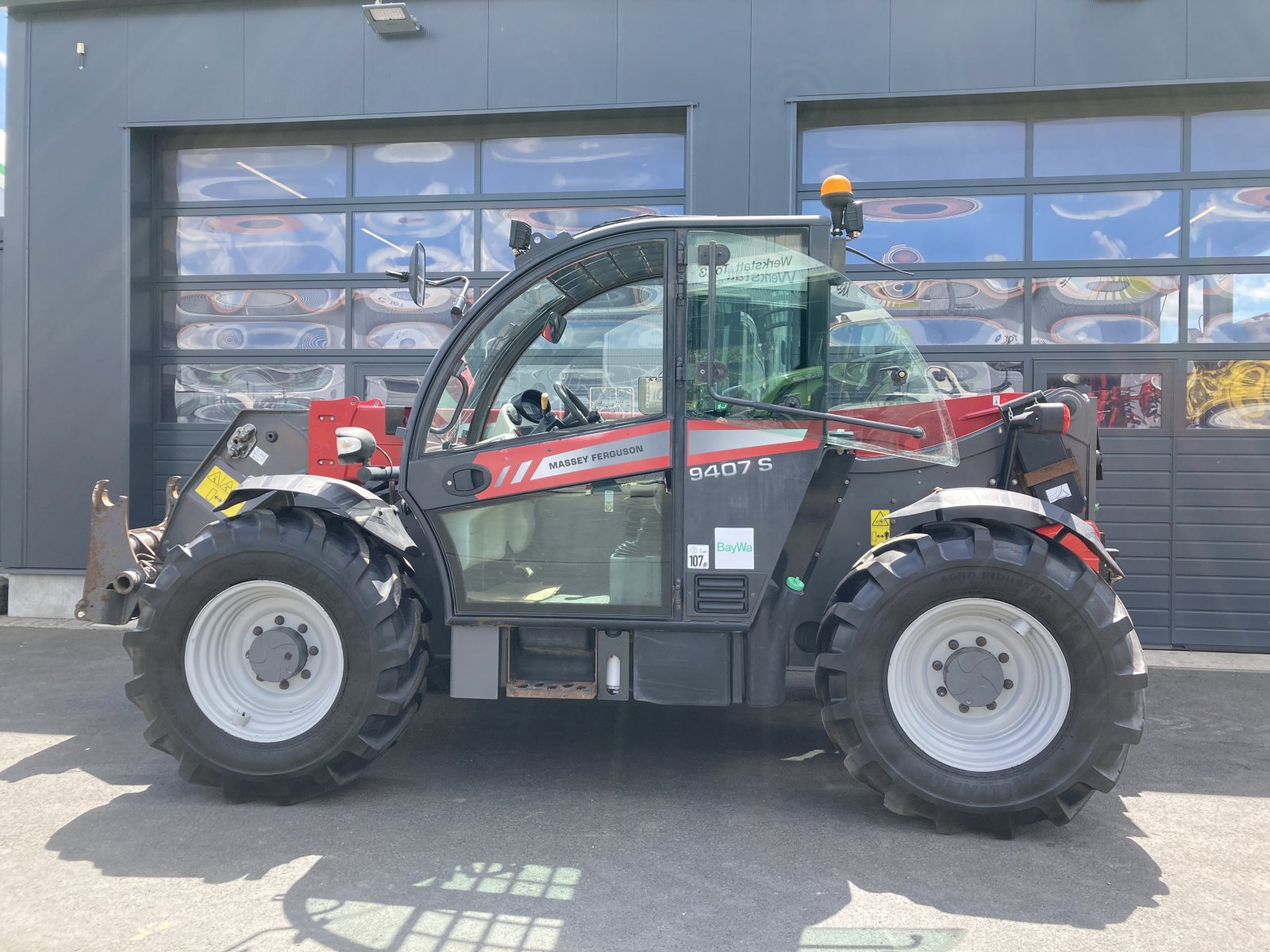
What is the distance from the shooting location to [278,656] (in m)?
4.05

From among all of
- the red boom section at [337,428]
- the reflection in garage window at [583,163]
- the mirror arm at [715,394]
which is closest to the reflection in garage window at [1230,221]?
the reflection in garage window at [583,163]

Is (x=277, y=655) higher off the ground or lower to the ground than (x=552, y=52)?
lower

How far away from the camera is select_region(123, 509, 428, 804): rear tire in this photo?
12.9 ft

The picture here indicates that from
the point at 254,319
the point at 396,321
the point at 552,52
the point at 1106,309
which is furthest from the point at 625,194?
the point at 1106,309

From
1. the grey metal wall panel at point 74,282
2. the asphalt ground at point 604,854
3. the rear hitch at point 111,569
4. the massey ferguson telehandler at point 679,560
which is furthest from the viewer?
the grey metal wall panel at point 74,282

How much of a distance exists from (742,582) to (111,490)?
22.1ft

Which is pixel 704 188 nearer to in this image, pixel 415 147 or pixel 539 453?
pixel 415 147

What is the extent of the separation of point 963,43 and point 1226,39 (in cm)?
199

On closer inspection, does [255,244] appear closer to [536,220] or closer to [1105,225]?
[536,220]

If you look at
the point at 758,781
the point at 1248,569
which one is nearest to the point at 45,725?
the point at 758,781

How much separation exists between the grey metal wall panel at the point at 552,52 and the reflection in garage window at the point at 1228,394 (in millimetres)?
5310

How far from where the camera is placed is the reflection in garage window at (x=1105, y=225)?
745cm

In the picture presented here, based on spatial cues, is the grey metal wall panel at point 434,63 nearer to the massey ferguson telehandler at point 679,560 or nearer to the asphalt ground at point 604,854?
the massey ferguson telehandler at point 679,560

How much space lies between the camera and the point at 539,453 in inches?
155
